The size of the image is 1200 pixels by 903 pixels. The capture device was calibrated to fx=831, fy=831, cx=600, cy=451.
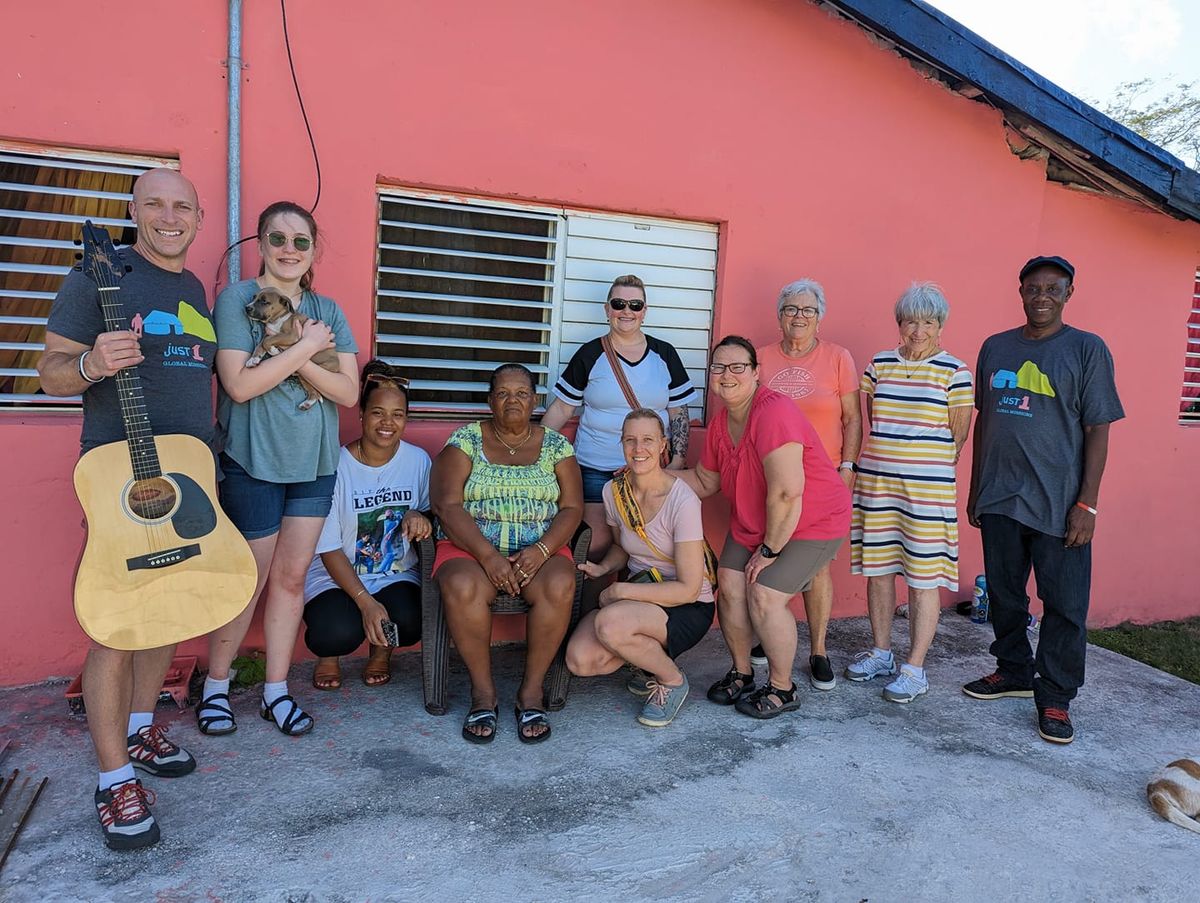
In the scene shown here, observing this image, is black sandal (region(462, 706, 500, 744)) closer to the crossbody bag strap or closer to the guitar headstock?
the crossbody bag strap

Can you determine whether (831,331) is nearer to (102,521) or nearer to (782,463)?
(782,463)

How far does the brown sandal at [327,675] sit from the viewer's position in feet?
12.2

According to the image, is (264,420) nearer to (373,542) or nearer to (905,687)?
(373,542)

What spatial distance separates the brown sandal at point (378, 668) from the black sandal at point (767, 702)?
162 centimetres

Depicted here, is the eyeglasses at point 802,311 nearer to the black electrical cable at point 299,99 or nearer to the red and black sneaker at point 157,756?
the black electrical cable at point 299,99

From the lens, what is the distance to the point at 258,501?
313cm

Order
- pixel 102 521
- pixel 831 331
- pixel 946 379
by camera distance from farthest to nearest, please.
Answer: pixel 831 331
pixel 946 379
pixel 102 521

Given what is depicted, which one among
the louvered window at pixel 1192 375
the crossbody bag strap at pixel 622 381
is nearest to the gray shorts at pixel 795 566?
the crossbody bag strap at pixel 622 381

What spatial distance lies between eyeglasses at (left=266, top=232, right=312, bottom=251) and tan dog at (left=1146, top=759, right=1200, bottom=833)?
12.4 feet

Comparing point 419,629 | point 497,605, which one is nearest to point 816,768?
point 497,605

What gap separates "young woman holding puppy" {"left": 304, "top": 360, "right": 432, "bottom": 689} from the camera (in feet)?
11.5

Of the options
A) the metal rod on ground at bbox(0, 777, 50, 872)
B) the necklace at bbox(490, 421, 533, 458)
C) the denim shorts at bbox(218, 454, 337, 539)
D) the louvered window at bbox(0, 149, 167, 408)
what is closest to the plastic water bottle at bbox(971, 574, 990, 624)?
the necklace at bbox(490, 421, 533, 458)

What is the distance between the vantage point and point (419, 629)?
3.64 metres

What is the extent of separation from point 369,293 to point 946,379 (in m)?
2.77
